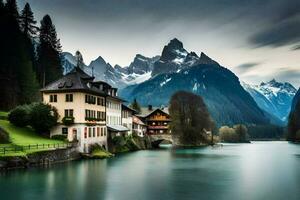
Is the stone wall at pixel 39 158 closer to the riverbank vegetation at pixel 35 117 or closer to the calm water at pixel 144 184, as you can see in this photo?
the calm water at pixel 144 184

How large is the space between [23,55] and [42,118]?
124 feet

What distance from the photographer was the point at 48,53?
123 metres

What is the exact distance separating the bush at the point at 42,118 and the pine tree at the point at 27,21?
167ft

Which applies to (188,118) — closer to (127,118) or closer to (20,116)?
(127,118)

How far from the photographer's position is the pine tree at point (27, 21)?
118 metres

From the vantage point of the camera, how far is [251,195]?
121 feet

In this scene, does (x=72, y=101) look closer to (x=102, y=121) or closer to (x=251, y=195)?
(x=102, y=121)

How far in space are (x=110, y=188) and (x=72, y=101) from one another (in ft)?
133

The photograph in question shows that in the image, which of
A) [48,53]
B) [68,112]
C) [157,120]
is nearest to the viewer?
[68,112]

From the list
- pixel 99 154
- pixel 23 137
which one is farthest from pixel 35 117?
pixel 99 154

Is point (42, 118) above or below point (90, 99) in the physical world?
below

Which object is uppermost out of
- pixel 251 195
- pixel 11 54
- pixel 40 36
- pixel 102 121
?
pixel 40 36

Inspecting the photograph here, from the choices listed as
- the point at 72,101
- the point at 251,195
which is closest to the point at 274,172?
the point at 251,195

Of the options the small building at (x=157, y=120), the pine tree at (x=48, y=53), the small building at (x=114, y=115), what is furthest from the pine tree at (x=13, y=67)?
the small building at (x=157, y=120)
